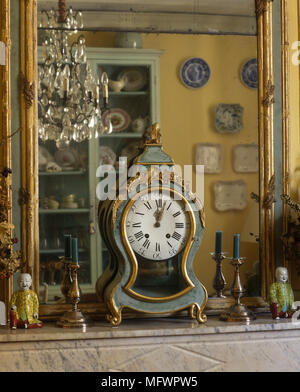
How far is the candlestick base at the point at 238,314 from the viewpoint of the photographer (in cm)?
242

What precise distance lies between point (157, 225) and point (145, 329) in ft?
1.24

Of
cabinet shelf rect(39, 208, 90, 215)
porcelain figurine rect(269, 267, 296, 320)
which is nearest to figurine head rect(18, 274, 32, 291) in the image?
cabinet shelf rect(39, 208, 90, 215)

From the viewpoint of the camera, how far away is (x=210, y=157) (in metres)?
2.60

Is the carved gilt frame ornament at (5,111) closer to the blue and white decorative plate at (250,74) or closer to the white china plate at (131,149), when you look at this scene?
the white china plate at (131,149)

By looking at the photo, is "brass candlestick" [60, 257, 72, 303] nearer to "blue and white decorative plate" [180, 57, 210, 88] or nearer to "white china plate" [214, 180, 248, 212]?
"white china plate" [214, 180, 248, 212]

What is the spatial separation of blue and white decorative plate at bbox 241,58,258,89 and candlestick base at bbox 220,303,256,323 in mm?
891

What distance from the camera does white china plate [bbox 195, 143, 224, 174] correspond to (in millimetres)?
2584

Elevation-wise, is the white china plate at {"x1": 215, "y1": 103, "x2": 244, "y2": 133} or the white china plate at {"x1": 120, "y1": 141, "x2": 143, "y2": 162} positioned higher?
the white china plate at {"x1": 215, "y1": 103, "x2": 244, "y2": 133}

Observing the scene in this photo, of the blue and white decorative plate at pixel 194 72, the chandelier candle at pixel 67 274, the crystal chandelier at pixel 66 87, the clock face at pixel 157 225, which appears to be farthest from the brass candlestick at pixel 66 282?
the blue and white decorative plate at pixel 194 72

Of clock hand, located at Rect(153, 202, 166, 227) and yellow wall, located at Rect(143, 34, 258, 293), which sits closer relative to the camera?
clock hand, located at Rect(153, 202, 166, 227)

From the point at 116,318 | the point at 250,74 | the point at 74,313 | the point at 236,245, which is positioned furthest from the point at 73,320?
the point at 250,74

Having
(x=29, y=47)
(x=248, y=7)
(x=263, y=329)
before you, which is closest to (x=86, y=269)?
(x=263, y=329)

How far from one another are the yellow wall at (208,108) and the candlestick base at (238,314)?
5.2 inches
